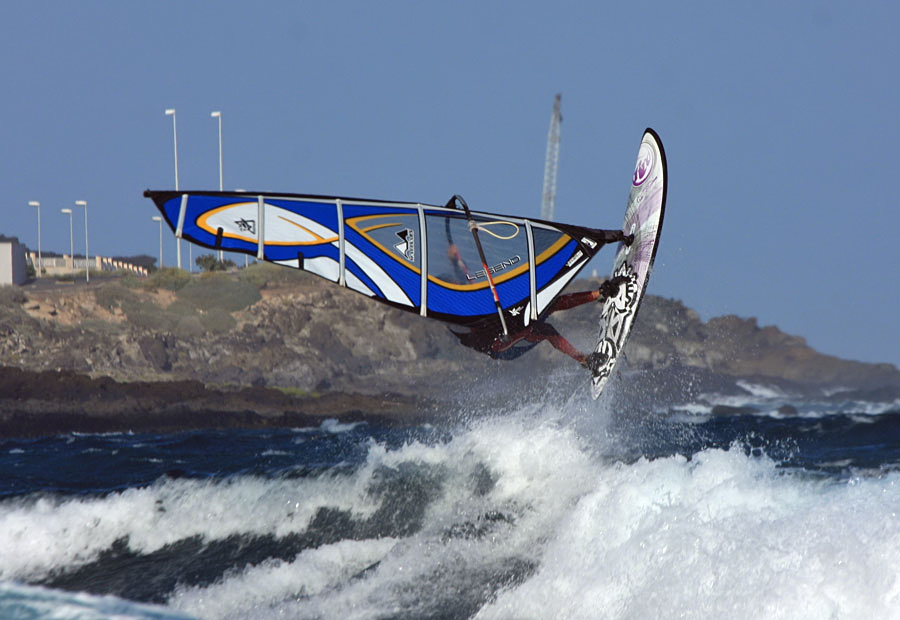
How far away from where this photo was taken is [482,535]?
7.17 m

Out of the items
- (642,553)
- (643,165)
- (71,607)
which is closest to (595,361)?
(643,165)

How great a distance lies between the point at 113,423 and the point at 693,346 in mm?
26899

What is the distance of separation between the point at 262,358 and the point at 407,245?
2552 centimetres

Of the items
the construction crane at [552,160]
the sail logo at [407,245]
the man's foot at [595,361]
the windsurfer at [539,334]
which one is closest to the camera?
the sail logo at [407,245]

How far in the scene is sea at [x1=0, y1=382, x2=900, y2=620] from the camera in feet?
16.6

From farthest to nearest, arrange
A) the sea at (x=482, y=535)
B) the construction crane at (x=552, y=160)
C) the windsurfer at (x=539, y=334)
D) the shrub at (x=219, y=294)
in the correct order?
the construction crane at (x=552, y=160), the shrub at (x=219, y=294), the windsurfer at (x=539, y=334), the sea at (x=482, y=535)

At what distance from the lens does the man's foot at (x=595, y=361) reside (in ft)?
27.2

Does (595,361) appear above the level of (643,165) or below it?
below

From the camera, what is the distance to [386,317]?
3525cm

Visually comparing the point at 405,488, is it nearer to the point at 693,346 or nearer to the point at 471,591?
the point at 471,591

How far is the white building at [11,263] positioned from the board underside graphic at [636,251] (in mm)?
35877

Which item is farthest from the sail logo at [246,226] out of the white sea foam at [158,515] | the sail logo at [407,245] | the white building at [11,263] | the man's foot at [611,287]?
the white building at [11,263]

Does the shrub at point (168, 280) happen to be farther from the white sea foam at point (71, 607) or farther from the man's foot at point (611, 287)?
the white sea foam at point (71, 607)

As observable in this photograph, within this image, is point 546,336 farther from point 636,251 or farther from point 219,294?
point 219,294
